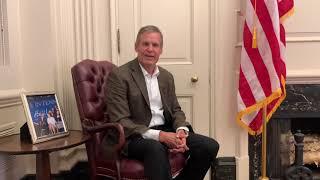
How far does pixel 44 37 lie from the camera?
2.61 meters

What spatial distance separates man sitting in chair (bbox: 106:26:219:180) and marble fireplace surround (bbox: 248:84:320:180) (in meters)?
0.70

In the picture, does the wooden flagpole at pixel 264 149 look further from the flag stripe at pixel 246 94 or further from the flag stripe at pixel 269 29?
the flag stripe at pixel 269 29

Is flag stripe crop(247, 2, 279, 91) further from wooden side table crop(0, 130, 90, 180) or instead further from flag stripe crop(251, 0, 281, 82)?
wooden side table crop(0, 130, 90, 180)

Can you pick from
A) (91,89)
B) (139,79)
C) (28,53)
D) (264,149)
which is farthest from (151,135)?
(28,53)

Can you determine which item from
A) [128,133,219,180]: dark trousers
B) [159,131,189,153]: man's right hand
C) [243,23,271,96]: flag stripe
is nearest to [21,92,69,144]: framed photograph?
[128,133,219,180]: dark trousers

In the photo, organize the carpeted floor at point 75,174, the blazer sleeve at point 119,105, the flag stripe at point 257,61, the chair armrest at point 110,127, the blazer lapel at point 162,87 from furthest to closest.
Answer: the carpeted floor at point 75,174
the flag stripe at point 257,61
the blazer lapel at point 162,87
the blazer sleeve at point 119,105
the chair armrest at point 110,127

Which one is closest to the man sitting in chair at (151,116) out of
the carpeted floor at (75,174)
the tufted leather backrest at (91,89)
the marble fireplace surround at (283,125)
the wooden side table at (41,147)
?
the tufted leather backrest at (91,89)

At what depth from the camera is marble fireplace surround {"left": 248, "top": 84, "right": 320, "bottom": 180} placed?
2.72 m

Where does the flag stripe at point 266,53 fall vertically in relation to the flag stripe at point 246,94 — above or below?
above

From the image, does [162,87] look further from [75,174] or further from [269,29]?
[75,174]

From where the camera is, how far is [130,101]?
222 centimetres

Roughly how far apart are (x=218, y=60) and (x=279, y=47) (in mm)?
485

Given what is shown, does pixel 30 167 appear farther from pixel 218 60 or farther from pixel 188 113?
pixel 218 60

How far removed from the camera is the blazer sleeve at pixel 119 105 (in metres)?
2.10
